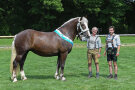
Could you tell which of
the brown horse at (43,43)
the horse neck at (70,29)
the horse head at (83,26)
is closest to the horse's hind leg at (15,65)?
the brown horse at (43,43)

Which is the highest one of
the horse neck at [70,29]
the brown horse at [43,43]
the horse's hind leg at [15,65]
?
the horse neck at [70,29]

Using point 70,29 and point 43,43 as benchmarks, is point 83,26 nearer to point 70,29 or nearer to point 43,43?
point 70,29

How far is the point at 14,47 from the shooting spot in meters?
7.86

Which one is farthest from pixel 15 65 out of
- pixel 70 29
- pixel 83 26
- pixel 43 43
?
pixel 83 26

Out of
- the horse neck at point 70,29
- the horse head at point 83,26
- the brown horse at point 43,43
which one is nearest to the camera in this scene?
the brown horse at point 43,43

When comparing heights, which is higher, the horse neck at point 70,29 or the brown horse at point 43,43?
the horse neck at point 70,29

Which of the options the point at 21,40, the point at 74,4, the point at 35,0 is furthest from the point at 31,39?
the point at 74,4

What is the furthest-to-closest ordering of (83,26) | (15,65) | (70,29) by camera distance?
1. (70,29)
2. (83,26)
3. (15,65)

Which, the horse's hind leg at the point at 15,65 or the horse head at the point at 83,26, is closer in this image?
the horse's hind leg at the point at 15,65

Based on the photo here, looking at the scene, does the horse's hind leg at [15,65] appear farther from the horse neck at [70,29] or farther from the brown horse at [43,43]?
the horse neck at [70,29]

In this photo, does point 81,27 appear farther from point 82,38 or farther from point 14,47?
point 14,47

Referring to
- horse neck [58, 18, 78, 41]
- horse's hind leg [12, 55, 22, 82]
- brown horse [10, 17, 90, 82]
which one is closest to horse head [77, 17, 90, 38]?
brown horse [10, 17, 90, 82]

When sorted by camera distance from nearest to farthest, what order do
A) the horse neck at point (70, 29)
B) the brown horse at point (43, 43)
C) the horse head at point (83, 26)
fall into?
the brown horse at point (43, 43) → the horse head at point (83, 26) → the horse neck at point (70, 29)

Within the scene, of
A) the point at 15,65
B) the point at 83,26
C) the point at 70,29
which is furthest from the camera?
the point at 70,29
